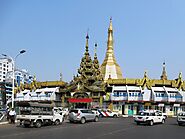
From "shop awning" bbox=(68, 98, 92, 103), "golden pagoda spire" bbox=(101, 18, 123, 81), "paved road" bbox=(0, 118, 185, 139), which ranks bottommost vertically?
"shop awning" bbox=(68, 98, 92, 103)

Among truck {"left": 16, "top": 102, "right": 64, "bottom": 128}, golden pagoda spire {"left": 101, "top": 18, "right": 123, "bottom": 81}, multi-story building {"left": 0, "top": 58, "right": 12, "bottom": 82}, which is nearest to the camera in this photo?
truck {"left": 16, "top": 102, "right": 64, "bottom": 128}

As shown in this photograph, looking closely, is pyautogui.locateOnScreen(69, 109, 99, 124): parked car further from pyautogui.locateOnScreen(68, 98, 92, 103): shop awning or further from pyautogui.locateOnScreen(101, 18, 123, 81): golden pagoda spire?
pyautogui.locateOnScreen(101, 18, 123, 81): golden pagoda spire

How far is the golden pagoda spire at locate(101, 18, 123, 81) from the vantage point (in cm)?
6706

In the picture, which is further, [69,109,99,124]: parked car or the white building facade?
the white building facade

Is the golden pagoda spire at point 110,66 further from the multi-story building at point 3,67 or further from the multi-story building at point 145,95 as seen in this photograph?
the multi-story building at point 3,67

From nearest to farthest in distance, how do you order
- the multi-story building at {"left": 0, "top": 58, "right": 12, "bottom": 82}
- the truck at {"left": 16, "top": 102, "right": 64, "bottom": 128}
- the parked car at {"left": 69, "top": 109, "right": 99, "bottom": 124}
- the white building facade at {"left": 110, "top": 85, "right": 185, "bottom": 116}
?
the truck at {"left": 16, "top": 102, "right": 64, "bottom": 128} → the parked car at {"left": 69, "top": 109, "right": 99, "bottom": 124} → the white building facade at {"left": 110, "top": 85, "right": 185, "bottom": 116} → the multi-story building at {"left": 0, "top": 58, "right": 12, "bottom": 82}

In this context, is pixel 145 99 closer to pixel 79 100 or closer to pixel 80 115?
pixel 79 100

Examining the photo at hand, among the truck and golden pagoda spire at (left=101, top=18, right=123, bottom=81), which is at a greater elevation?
golden pagoda spire at (left=101, top=18, right=123, bottom=81)

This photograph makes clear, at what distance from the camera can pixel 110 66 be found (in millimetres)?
68312

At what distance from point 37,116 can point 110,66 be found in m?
47.9

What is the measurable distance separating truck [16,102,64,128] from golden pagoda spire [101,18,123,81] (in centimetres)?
4292

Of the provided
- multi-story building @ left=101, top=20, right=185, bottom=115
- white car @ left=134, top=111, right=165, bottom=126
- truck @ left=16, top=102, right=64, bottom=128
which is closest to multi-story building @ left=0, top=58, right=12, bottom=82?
multi-story building @ left=101, top=20, right=185, bottom=115

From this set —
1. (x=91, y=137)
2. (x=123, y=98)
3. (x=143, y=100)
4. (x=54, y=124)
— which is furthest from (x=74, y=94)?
(x=91, y=137)

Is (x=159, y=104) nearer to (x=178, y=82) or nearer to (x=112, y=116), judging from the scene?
(x=178, y=82)
